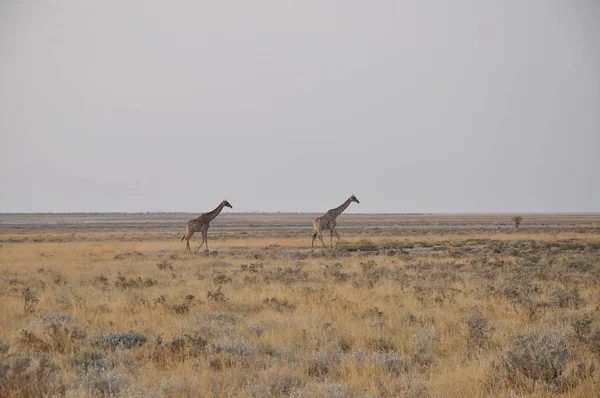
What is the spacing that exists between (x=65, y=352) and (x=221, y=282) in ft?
30.8

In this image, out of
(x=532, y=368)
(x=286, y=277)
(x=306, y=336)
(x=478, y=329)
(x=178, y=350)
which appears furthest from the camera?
(x=286, y=277)

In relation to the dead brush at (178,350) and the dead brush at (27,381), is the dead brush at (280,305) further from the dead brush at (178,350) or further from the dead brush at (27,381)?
the dead brush at (27,381)

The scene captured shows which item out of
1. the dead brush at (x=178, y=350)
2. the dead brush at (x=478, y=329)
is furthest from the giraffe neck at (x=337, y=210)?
the dead brush at (x=178, y=350)

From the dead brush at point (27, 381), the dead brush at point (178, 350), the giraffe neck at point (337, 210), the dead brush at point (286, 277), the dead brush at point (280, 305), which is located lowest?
the dead brush at point (286, 277)

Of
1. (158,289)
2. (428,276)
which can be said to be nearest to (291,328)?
(158,289)

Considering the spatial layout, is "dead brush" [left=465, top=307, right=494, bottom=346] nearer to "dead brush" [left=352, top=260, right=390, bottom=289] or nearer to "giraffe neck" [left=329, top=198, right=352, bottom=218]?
"dead brush" [left=352, top=260, right=390, bottom=289]

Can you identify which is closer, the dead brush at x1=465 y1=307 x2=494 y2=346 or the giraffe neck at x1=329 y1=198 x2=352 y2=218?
the dead brush at x1=465 y1=307 x2=494 y2=346

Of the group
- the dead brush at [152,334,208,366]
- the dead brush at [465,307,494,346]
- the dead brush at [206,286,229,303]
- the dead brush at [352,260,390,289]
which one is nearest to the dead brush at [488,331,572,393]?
the dead brush at [465,307,494,346]

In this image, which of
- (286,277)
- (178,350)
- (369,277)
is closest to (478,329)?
(178,350)

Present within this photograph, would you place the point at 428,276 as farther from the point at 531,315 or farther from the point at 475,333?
the point at 475,333

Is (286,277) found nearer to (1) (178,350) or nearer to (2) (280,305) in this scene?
(2) (280,305)

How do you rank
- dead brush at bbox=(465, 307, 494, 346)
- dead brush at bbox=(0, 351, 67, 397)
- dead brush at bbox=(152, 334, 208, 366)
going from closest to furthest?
dead brush at bbox=(0, 351, 67, 397) → dead brush at bbox=(152, 334, 208, 366) → dead brush at bbox=(465, 307, 494, 346)

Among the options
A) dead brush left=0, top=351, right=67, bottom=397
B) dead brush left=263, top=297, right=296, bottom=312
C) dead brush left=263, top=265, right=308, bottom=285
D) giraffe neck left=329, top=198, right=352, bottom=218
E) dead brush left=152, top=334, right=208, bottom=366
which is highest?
giraffe neck left=329, top=198, right=352, bottom=218

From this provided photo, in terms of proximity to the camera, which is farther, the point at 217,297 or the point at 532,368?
the point at 217,297
